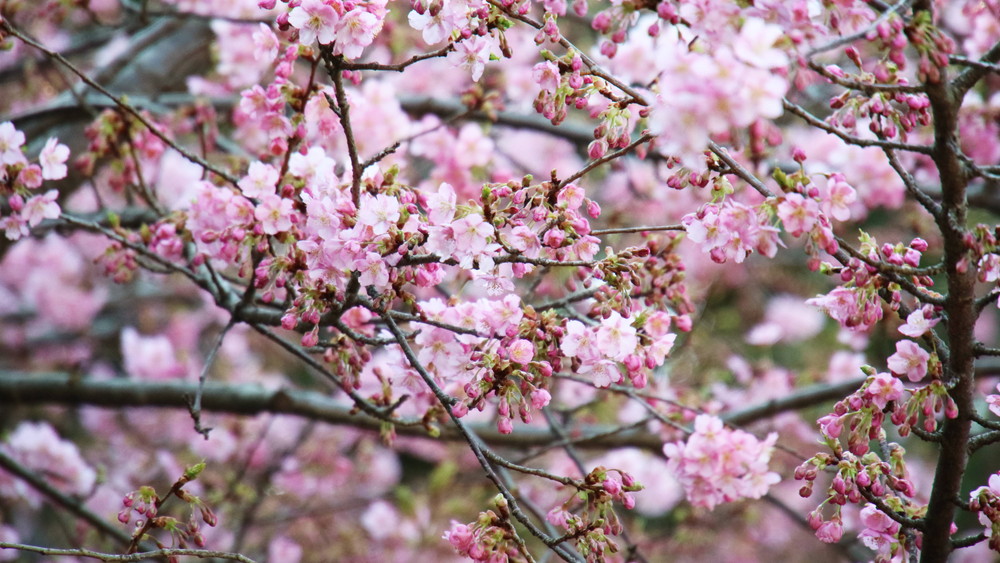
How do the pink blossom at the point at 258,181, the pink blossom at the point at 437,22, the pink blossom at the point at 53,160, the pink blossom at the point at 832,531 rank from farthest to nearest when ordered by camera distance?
1. the pink blossom at the point at 53,160
2. the pink blossom at the point at 258,181
3. the pink blossom at the point at 832,531
4. the pink blossom at the point at 437,22

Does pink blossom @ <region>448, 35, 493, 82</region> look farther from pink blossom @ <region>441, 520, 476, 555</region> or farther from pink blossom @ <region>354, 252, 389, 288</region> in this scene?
pink blossom @ <region>441, 520, 476, 555</region>

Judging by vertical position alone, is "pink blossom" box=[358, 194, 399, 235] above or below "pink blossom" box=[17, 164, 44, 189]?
below

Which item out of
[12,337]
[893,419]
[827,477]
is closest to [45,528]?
[12,337]

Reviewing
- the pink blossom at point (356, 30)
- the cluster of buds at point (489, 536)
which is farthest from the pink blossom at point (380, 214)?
the cluster of buds at point (489, 536)

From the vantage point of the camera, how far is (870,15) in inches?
53.4

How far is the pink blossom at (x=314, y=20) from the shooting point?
1.52 meters

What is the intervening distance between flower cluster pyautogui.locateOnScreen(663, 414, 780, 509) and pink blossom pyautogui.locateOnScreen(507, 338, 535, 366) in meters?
0.54

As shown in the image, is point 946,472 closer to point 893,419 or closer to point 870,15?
point 893,419

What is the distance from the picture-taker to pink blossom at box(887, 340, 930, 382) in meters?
1.51

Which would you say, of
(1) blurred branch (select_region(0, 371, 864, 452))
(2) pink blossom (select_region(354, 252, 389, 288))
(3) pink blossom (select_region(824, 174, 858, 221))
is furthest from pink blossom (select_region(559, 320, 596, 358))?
(1) blurred branch (select_region(0, 371, 864, 452))

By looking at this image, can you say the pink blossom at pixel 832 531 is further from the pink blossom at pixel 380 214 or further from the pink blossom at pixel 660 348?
the pink blossom at pixel 380 214

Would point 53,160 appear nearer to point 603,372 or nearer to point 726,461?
point 603,372

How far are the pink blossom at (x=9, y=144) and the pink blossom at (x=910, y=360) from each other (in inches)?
74.2

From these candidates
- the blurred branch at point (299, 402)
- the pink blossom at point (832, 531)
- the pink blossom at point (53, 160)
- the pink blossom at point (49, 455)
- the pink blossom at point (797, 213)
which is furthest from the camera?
the pink blossom at point (49, 455)
